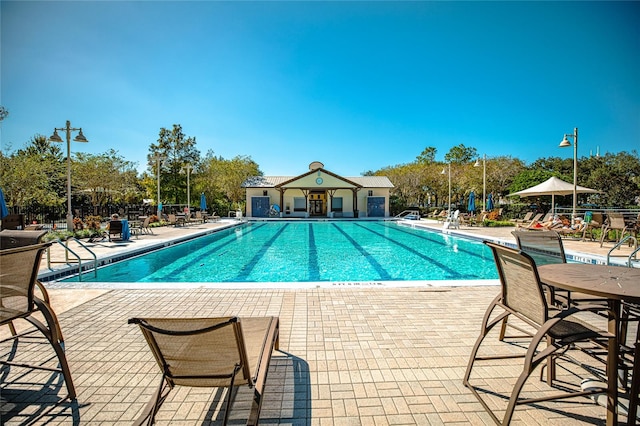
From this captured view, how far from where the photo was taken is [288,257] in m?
9.83

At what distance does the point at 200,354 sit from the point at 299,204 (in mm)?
27768

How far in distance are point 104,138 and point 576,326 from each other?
3008 cm

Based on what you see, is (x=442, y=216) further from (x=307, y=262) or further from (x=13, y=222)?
(x=13, y=222)

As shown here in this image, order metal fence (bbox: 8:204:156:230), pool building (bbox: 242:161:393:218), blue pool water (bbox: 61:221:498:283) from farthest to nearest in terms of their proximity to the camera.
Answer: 1. pool building (bbox: 242:161:393:218)
2. metal fence (bbox: 8:204:156:230)
3. blue pool water (bbox: 61:221:498:283)

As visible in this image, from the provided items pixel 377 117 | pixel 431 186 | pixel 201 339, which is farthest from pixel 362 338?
pixel 431 186

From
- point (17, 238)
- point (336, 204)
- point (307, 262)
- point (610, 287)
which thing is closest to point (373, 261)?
point (307, 262)

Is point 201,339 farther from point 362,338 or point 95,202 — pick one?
point 95,202

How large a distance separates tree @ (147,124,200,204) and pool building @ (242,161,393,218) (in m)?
7.46

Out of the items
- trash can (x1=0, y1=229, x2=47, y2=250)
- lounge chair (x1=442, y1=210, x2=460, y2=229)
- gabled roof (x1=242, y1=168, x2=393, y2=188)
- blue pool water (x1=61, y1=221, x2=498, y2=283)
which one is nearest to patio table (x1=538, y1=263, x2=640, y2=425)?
→ trash can (x1=0, y1=229, x2=47, y2=250)

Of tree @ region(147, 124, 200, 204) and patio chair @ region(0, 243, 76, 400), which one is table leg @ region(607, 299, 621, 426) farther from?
tree @ region(147, 124, 200, 204)

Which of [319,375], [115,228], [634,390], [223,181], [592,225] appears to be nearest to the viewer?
[634,390]

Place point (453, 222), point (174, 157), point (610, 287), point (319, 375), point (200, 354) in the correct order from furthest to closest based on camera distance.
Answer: point (174, 157), point (453, 222), point (319, 375), point (610, 287), point (200, 354)

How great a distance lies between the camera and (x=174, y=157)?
31.2m

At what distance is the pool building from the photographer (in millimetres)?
28094
